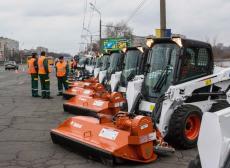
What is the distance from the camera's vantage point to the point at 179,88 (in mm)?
7730

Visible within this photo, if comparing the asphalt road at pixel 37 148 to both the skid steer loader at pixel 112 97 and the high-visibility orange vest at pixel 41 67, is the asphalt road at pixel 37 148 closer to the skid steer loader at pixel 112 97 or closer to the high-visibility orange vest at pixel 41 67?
the skid steer loader at pixel 112 97

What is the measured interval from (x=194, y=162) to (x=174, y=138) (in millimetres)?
3420

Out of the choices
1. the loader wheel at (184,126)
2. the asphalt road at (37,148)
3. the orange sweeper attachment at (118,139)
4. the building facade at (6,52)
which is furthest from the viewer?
the building facade at (6,52)

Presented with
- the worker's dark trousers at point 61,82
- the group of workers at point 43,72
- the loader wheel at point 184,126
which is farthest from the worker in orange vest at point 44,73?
the loader wheel at point 184,126

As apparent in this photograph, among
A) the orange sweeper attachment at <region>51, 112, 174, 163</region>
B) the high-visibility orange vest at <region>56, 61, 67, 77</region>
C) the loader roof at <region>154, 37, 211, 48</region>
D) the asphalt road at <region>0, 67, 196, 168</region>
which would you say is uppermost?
the loader roof at <region>154, 37, 211, 48</region>

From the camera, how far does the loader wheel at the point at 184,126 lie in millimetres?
7283

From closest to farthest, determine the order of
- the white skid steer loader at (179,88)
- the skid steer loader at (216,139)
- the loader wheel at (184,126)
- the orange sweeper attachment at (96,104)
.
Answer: the skid steer loader at (216,139) < the loader wheel at (184,126) < the white skid steer loader at (179,88) < the orange sweeper attachment at (96,104)

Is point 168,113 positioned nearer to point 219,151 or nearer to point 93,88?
point 219,151

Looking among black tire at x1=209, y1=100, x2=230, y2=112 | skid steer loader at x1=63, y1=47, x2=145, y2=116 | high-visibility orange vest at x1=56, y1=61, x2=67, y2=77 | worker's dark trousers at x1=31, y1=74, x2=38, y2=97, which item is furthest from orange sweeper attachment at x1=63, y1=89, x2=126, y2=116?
high-visibility orange vest at x1=56, y1=61, x2=67, y2=77

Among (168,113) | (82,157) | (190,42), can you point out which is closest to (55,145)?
(82,157)

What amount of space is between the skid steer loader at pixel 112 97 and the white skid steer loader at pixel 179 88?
89 centimetres

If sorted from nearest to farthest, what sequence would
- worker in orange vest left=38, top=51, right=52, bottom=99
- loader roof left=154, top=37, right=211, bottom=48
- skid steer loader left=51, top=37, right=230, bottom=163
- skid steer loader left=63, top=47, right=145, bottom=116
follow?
skid steer loader left=51, top=37, right=230, bottom=163, loader roof left=154, top=37, right=211, bottom=48, skid steer loader left=63, top=47, right=145, bottom=116, worker in orange vest left=38, top=51, right=52, bottom=99

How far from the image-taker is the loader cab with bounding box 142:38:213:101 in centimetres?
791

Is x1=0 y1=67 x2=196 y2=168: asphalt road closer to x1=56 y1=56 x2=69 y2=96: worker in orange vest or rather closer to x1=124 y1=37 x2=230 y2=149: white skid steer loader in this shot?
x1=124 y1=37 x2=230 y2=149: white skid steer loader
